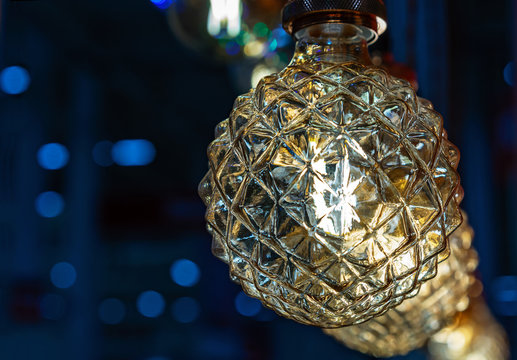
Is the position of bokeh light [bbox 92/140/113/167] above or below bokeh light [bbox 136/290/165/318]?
above

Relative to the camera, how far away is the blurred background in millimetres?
1074

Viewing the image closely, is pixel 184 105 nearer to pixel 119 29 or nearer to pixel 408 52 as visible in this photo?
pixel 119 29

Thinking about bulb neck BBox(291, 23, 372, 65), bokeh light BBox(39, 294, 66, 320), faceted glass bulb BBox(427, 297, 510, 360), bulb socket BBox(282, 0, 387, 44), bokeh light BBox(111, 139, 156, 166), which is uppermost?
bokeh light BBox(111, 139, 156, 166)

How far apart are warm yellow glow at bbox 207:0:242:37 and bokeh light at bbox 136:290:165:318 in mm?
12119

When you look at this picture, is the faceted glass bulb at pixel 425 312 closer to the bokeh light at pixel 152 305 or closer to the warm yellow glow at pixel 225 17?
the warm yellow glow at pixel 225 17

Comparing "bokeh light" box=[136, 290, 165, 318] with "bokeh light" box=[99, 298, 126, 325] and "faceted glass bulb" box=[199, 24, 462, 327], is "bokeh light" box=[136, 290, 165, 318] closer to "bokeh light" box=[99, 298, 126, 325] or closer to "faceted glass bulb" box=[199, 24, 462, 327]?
"bokeh light" box=[99, 298, 126, 325]

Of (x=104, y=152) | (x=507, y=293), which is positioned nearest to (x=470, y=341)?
(x=507, y=293)

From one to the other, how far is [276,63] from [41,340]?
23.9 feet

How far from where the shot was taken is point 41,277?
7.40m

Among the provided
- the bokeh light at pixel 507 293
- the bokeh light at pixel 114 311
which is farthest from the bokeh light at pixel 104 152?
the bokeh light at pixel 507 293

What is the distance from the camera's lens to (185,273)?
12.5 m

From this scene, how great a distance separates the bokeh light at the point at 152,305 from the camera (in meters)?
12.7

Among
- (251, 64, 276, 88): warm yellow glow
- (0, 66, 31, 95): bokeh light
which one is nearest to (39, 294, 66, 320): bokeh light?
(0, 66, 31, 95): bokeh light

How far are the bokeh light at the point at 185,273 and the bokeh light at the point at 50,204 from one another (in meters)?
2.60
